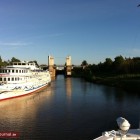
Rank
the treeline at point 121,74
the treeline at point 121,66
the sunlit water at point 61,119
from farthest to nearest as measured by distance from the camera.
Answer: the treeline at point 121,66 < the treeline at point 121,74 < the sunlit water at point 61,119

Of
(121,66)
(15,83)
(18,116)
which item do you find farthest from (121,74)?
(18,116)

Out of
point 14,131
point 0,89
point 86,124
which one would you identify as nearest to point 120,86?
point 0,89

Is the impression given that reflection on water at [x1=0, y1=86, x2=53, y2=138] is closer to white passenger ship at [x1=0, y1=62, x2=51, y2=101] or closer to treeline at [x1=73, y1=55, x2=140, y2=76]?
white passenger ship at [x1=0, y1=62, x2=51, y2=101]

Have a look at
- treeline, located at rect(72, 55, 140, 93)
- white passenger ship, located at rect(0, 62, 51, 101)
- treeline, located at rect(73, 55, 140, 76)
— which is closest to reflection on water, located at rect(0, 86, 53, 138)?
white passenger ship, located at rect(0, 62, 51, 101)

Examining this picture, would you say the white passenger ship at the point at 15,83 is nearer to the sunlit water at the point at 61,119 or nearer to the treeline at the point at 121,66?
the sunlit water at the point at 61,119

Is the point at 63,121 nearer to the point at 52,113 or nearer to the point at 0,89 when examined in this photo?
the point at 52,113

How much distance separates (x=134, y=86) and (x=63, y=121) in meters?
50.9

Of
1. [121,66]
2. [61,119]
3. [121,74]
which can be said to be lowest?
[61,119]

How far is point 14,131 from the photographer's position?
31.3 m

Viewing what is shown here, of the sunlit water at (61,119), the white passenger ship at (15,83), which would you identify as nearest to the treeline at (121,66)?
the white passenger ship at (15,83)

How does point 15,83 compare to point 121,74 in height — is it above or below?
above

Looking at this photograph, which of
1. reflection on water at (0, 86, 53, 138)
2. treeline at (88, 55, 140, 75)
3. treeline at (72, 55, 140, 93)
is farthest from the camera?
treeline at (88, 55, 140, 75)

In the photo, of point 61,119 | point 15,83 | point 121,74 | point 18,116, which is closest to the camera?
point 61,119

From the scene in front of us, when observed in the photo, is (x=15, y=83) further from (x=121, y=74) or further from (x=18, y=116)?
(x=121, y=74)
